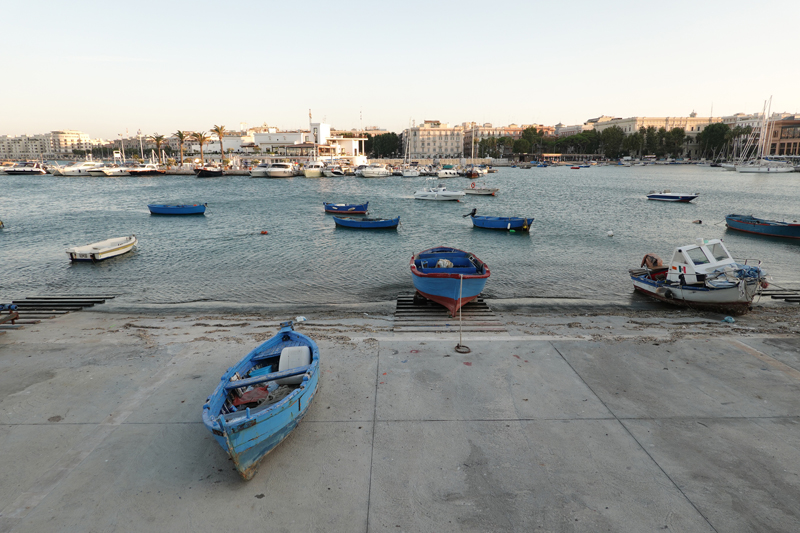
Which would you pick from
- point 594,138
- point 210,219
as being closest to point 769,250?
point 210,219

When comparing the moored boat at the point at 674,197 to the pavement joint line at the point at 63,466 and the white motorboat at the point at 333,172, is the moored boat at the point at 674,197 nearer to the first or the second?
the pavement joint line at the point at 63,466

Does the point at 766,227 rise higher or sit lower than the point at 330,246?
higher

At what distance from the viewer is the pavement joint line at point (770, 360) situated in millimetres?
9258

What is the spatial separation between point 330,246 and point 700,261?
22.6m

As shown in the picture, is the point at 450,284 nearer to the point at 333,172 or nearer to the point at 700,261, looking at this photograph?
the point at 700,261

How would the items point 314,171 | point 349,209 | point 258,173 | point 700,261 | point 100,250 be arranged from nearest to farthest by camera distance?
point 700,261 → point 100,250 → point 349,209 → point 314,171 → point 258,173

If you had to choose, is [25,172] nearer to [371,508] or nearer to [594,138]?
[371,508]

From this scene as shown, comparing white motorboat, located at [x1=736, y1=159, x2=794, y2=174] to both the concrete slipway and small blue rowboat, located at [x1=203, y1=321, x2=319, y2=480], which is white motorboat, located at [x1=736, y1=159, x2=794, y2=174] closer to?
the concrete slipway

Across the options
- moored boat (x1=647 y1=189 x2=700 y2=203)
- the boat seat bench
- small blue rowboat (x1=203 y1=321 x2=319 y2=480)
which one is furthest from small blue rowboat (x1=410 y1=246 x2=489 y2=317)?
moored boat (x1=647 y1=189 x2=700 y2=203)

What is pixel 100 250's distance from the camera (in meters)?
25.7

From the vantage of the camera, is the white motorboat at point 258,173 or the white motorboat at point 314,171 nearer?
the white motorboat at point 258,173

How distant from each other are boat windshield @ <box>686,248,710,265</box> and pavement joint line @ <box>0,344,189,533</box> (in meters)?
17.9

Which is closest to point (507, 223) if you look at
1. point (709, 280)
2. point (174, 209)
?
point (709, 280)

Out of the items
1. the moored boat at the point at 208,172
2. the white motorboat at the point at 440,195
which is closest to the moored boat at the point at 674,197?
the white motorboat at the point at 440,195
